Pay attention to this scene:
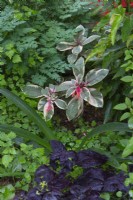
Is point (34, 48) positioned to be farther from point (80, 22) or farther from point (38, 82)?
point (80, 22)

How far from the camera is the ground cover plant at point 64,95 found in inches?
91.7

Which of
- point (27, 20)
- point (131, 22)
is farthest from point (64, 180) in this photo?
point (27, 20)

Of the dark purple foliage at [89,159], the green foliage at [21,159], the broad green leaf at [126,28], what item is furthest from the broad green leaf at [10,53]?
the dark purple foliage at [89,159]

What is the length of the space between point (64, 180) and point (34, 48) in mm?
1293

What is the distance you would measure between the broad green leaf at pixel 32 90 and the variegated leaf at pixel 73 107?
Result: 0.24 m

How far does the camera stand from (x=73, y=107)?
9.96 ft

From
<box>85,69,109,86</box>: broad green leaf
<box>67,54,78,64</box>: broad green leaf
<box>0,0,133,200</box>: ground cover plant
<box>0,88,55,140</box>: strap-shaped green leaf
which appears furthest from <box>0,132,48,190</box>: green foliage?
<box>67,54,78,64</box>: broad green leaf

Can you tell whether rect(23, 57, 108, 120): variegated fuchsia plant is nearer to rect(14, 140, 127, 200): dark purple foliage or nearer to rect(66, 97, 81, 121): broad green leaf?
rect(66, 97, 81, 121): broad green leaf

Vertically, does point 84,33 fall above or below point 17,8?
below

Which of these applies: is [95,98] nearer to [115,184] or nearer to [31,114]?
[31,114]

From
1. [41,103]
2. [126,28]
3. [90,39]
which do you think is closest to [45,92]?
[41,103]

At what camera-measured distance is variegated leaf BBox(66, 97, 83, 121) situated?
3.02 m

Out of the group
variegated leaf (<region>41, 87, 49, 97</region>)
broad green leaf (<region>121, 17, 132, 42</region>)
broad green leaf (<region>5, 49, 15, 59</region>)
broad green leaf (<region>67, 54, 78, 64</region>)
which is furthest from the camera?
broad green leaf (<region>67, 54, 78, 64</region>)

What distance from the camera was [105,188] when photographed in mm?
2219
